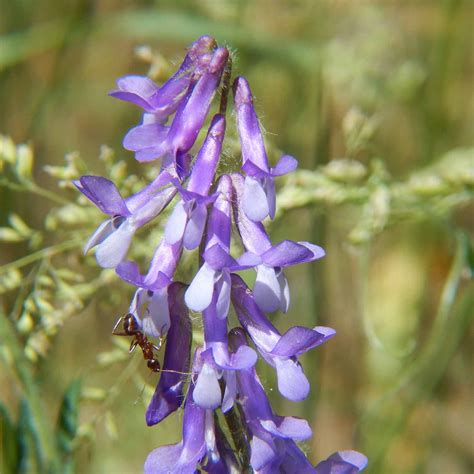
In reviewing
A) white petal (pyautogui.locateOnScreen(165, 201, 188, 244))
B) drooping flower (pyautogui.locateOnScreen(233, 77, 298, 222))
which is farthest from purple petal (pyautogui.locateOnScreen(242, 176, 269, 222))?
white petal (pyautogui.locateOnScreen(165, 201, 188, 244))

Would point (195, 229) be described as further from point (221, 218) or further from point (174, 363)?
point (174, 363)

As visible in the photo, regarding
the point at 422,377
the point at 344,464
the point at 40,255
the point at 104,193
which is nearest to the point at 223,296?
the point at 104,193

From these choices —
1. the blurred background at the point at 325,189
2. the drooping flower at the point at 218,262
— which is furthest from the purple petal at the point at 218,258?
the blurred background at the point at 325,189

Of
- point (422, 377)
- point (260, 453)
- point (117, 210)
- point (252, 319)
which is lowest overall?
point (422, 377)

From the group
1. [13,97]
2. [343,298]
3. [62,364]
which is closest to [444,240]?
[343,298]

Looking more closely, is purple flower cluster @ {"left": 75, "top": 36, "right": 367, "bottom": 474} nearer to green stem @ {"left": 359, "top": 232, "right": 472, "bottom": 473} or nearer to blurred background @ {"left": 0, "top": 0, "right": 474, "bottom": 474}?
blurred background @ {"left": 0, "top": 0, "right": 474, "bottom": 474}

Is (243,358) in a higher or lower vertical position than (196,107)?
lower
